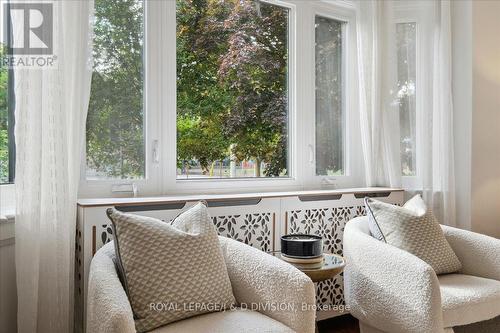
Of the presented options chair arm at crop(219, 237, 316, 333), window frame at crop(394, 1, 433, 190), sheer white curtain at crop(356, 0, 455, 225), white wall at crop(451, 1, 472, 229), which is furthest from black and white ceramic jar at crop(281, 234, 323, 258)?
white wall at crop(451, 1, 472, 229)

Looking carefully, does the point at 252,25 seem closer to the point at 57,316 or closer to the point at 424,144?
the point at 424,144

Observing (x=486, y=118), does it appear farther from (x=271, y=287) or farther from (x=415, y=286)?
(x=271, y=287)

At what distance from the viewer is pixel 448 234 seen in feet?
7.41

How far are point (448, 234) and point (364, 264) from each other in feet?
2.07

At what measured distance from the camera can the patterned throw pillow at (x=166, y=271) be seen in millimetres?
1404

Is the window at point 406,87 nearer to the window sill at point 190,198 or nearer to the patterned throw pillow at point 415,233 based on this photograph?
the window sill at point 190,198

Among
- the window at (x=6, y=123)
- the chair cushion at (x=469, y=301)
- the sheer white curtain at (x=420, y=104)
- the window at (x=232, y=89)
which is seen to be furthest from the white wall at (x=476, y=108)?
the window at (x=6, y=123)

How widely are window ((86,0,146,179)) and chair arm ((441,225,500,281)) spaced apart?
1702mm

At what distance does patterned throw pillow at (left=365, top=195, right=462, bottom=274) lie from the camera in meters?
2.04

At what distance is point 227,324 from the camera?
1.40 meters

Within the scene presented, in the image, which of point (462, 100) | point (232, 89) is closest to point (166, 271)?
point (232, 89)

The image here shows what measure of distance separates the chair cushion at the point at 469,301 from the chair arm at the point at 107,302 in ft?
4.16

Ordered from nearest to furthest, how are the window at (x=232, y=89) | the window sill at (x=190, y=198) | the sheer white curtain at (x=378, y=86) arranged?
the window sill at (x=190, y=198) < the window at (x=232, y=89) < the sheer white curtain at (x=378, y=86)
